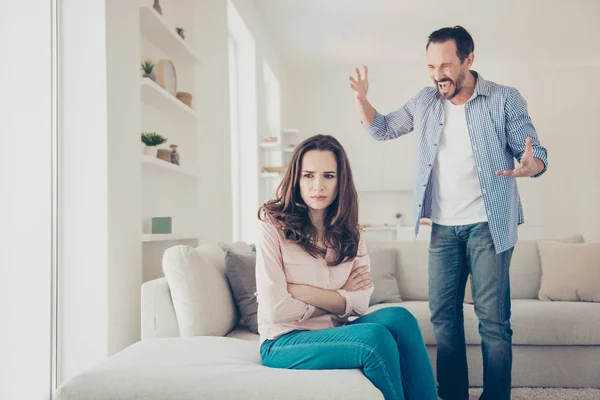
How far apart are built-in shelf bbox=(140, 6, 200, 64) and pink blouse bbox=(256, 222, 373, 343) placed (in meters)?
1.57

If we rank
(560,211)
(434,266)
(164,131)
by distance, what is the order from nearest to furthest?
(434,266) → (164,131) → (560,211)

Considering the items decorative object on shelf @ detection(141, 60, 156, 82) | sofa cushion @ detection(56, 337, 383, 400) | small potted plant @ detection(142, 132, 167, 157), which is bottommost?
sofa cushion @ detection(56, 337, 383, 400)

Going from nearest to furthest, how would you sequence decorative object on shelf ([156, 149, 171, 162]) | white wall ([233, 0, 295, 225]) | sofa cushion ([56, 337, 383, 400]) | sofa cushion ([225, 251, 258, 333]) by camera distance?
sofa cushion ([56, 337, 383, 400]) < sofa cushion ([225, 251, 258, 333]) < decorative object on shelf ([156, 149, 171, 162]) < white wall ([233, 0, 295, 225])

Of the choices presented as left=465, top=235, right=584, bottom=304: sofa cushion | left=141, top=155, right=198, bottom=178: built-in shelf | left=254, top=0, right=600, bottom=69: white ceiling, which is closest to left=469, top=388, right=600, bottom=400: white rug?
left=465, top=235, right=584, bottom=304: sofa cushion

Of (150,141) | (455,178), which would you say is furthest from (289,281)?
(150,141)

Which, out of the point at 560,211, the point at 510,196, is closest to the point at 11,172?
the point at 510,196

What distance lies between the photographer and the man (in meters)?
2.25

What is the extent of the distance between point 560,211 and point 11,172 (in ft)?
24.5

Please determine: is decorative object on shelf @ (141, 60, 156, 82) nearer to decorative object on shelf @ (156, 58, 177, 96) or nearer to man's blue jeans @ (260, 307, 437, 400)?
decorative object on shelf @ (156, 58, 177, 96)

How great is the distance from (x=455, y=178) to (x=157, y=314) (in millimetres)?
1264

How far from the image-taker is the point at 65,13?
2285 mm

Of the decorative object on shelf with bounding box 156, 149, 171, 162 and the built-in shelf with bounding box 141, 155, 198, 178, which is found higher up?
the decorative object on shelf with bounding box 156, 149, 171, 162

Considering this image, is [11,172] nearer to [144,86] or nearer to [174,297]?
[174,297]

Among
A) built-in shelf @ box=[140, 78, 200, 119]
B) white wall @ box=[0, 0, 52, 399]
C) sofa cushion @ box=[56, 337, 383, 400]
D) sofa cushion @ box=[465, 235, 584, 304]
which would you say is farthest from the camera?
sofa cushion @ box=[465, 235, 584, 304]
